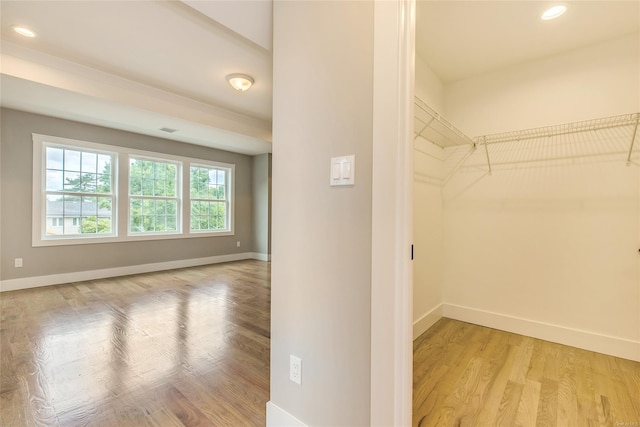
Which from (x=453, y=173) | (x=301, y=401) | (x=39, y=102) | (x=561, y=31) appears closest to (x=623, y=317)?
(x=453, y=173)

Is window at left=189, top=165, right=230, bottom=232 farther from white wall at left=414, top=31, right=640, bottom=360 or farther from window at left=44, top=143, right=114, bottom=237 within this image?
white wall at left=414, top=31, right=640, bottom=360

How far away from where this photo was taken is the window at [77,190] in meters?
4.33

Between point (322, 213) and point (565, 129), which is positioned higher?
point (565, 129)

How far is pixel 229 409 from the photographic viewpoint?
1617 millimetres

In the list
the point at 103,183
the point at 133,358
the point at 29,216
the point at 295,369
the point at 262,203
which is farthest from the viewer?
the point at 262,203

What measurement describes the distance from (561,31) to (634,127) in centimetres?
92

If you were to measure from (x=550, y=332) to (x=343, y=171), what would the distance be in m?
2.61

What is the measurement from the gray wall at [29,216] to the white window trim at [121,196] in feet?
0.22

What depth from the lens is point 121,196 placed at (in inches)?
195

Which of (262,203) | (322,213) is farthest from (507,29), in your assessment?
(262,203)

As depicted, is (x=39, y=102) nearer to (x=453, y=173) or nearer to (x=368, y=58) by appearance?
(x=368, y=58)

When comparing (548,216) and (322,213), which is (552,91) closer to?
(548,216)

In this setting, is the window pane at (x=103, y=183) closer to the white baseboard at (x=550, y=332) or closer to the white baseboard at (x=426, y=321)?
the white baseboard at (x=426, y=321)

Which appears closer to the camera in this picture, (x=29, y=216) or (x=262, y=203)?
(x=29, y=216)
